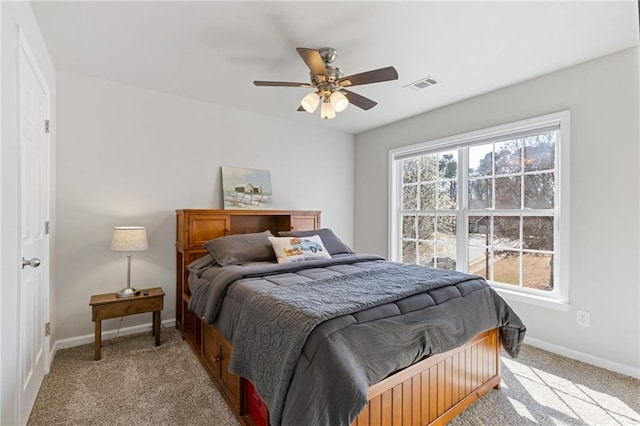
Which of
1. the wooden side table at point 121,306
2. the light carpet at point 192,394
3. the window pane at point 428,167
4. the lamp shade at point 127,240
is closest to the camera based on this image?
the light carpet at point 192,394

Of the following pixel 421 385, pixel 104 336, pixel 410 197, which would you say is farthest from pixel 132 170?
pixel 410 197

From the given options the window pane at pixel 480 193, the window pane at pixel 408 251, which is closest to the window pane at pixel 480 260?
→ the window pane at pixel 480 193

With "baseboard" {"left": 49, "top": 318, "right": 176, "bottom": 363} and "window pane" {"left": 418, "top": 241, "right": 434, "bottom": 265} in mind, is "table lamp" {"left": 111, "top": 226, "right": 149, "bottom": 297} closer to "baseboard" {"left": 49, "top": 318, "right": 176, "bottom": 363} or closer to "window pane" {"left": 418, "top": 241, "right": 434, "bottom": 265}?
"baseboard" {"left": 49, "top": 318, "right": 176, "bottom": 363}

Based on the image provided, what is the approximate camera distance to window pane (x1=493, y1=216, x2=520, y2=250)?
3.10 m

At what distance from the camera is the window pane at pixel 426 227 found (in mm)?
3924

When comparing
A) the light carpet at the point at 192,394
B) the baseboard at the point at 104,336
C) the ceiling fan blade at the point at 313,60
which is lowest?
the light carpet at the point at 192,394

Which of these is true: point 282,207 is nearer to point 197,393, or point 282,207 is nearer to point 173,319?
point 173,319

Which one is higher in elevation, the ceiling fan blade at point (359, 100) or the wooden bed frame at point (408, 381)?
the ceiling fan blade at point (359, 100)

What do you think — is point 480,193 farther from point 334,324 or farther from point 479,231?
point 334,324

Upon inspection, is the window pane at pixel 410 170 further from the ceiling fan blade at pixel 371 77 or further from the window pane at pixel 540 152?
the ceiling fan blade at pixel 371 77

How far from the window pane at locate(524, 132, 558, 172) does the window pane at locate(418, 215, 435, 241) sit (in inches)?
48.1

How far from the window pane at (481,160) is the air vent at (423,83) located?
96cm

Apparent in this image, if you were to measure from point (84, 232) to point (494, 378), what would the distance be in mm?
3591

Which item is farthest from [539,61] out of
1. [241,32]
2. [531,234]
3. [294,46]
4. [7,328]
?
[7,328]
